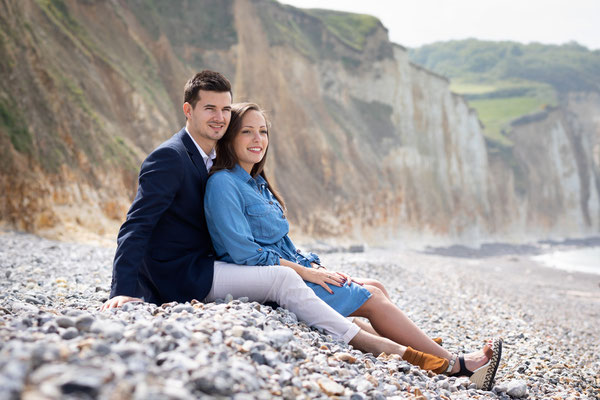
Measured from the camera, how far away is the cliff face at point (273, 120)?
15438mm

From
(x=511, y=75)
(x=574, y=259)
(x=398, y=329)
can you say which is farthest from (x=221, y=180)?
(x=511, y=75)

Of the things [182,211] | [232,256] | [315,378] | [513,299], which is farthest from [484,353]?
[513,299]

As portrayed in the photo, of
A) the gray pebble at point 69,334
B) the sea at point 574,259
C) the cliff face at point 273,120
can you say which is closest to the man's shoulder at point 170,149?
the gray pebble at point 69,334

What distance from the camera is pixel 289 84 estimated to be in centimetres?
3183

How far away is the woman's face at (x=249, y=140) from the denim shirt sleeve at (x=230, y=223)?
36 centimetres

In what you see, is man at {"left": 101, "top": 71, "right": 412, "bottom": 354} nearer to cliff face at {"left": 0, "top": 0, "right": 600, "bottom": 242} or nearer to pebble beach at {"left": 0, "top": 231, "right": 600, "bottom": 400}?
pebble beach at {"left": 0, "top": 231, "right": 600, "bottom": 400}

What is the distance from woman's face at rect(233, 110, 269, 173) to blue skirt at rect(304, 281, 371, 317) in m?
1.34

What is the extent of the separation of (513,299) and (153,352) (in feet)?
45.7

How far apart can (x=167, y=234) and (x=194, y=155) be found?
31.3 inches

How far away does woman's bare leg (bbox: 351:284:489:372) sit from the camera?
456 cm

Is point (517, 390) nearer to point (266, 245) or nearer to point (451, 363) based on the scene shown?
point (451, 363)

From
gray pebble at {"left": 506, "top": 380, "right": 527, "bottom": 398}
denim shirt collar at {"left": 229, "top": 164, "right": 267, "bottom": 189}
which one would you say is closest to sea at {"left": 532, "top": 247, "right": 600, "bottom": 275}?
gray pebble at {"left": 506, "top": 380, "right": 527, "bottom": 398}

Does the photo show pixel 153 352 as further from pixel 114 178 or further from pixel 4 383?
pixel 114 178

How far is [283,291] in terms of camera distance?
447cm
